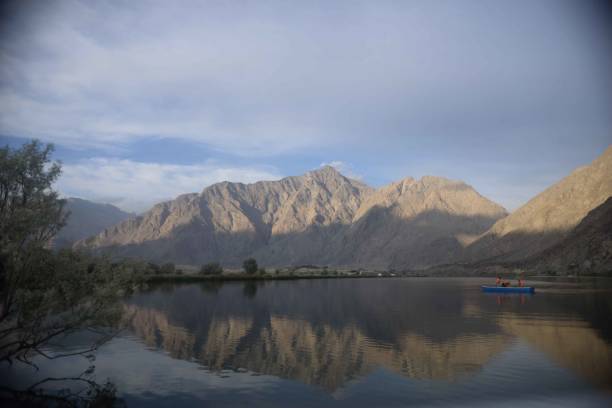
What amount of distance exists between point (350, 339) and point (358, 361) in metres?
8.07

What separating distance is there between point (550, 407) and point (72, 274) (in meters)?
24.1

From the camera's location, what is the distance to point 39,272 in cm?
2470

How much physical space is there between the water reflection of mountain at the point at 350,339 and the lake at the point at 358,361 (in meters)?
0.10

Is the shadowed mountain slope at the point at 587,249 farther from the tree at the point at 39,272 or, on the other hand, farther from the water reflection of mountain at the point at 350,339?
the tree at the point at 39,272

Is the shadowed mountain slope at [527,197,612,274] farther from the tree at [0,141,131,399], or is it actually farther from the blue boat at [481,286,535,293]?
the tree at [0,141,131,399]

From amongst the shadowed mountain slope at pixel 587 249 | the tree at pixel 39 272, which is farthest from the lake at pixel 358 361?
the shadowed mountain slope at pixel 587 249

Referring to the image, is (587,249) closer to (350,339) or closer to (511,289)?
(511,289)

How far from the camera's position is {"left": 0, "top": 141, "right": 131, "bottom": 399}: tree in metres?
23.0

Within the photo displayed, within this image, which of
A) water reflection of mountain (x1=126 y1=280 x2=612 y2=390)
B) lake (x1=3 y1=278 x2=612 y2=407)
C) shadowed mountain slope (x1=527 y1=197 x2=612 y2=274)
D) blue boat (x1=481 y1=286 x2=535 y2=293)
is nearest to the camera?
lake (x1=3 y1=278 x2=612 y2=407)

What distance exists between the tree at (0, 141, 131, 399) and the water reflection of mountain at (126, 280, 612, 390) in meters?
2.44

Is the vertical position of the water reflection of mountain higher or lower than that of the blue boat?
lower

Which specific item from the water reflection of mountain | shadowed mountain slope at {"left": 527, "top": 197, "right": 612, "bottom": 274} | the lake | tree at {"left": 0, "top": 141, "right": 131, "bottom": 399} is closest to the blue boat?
the water reflection of mountain

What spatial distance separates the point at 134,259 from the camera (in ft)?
89.8

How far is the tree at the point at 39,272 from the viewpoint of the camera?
23047mm
